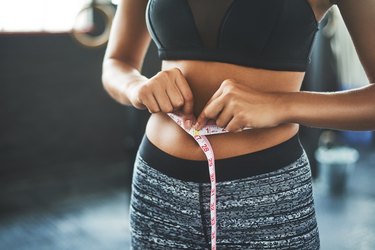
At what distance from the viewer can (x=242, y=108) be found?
862mm

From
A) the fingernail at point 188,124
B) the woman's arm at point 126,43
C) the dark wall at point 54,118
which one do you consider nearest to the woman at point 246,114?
the fingernail at point 188,124

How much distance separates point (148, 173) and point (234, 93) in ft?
1.02

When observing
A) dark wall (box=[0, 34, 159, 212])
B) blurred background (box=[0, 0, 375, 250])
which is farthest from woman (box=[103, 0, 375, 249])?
dark wall (box=[0, 34, 159, 212])

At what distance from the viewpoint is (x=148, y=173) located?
1063mm

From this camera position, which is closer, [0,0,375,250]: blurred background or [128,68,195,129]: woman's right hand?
[128,68,195,129]: woman's right hand

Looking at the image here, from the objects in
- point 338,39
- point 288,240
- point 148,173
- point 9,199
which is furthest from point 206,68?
point 338,39

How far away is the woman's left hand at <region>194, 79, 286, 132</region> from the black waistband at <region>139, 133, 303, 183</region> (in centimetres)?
10

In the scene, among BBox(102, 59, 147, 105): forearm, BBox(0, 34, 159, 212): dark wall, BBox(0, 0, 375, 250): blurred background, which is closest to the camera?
BBox(102, 59, 147, 105): forearm

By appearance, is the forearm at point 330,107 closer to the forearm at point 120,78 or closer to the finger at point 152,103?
the finger at point 152,103

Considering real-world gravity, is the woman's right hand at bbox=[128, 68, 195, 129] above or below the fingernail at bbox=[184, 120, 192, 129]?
above

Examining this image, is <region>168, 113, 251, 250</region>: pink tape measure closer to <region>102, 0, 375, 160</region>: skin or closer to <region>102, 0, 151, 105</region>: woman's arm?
<region>102, 0, 375, 160</region>: skin

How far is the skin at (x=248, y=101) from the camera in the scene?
34.5 inches

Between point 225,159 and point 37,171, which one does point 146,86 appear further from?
point 37,171

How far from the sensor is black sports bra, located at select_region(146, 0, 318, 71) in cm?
94
